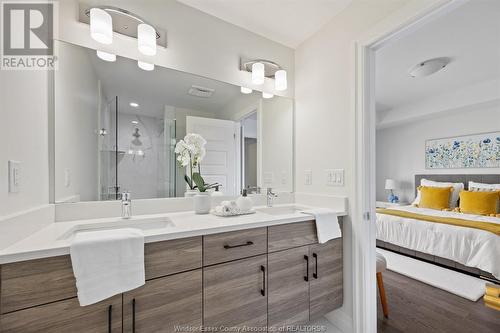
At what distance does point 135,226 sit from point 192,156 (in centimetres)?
61

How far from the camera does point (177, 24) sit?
1575 mm

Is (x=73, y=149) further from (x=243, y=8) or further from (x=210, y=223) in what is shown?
(x=243, y=8)

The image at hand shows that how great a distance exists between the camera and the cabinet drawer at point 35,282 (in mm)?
756

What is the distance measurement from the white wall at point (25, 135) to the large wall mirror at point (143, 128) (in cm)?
8

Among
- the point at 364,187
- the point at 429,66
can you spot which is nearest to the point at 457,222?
the point at 429,66

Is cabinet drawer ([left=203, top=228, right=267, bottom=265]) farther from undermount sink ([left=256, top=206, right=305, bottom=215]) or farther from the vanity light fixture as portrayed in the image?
the vanity light fixture

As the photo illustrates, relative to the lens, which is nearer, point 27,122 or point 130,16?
point 27,122

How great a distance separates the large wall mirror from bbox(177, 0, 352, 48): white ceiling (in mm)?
518

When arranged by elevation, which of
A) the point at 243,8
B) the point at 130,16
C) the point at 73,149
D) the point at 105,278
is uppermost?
the point at 243,8

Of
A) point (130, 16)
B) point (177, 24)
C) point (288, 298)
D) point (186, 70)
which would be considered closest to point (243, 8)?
point (177, 24)

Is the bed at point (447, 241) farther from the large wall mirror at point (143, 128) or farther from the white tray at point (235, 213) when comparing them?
the white tray at point (235, 213)

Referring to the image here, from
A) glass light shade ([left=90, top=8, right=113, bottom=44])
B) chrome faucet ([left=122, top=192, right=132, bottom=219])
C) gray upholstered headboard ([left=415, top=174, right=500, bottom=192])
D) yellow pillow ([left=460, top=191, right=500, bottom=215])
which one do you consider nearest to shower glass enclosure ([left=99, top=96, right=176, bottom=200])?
chrome faucet ([left=122, top=192, right=132, bottom=219])

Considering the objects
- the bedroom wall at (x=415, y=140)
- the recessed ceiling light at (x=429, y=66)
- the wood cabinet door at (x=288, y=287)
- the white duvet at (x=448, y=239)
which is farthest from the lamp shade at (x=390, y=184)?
the wood cabinet door at (x=288, y=287)

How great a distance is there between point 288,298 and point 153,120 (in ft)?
4.94
